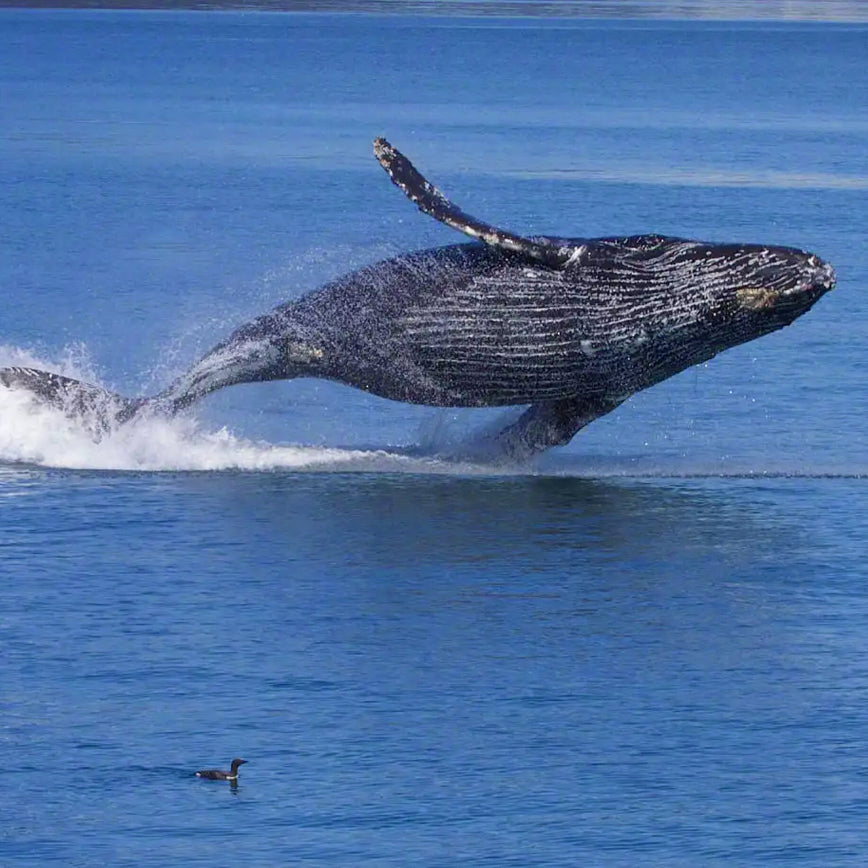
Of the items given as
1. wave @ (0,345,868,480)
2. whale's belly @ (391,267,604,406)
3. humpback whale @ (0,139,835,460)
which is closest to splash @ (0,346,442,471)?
wave @ (0,345,868,480)

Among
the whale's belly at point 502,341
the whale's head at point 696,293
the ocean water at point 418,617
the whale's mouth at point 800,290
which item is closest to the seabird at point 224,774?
the ocean water at point 418,617

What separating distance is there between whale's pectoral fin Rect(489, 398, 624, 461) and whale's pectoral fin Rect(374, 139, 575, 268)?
205cm

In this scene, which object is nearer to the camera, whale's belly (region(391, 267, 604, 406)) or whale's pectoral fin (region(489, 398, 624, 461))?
whale's belly (region(391, 267, 604, 406))

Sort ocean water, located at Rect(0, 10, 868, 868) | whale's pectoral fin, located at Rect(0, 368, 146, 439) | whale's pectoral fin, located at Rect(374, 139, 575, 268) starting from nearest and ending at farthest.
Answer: ocean water, located at Rect(0, 10, 868, 868)
whale's pectoral fin, located at Rect(374, 139, 575, 268)
whale's pectoral fin, located at Rect(0, 368, 146, 439)

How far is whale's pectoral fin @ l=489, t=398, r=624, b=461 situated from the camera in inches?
1000

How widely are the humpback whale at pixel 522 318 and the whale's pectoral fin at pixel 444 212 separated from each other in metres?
0.02

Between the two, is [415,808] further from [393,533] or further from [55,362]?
[55,362]

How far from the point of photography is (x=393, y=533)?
2416 centimetres

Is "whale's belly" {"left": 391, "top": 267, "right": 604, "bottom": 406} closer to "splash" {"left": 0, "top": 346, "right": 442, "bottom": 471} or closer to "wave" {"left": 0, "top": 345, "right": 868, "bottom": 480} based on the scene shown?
"wave" {"left": 0, "top": 345, "right": 868, "bottom": 480}

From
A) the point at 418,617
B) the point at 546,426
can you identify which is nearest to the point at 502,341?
the point at 546,426

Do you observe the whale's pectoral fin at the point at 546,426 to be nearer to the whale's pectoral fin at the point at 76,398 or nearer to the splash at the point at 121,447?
the splash at the point at 121,447

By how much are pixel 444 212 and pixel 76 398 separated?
214 inches

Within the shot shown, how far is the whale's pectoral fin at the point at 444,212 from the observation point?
2311 cm

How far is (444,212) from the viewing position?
23.1 meters
